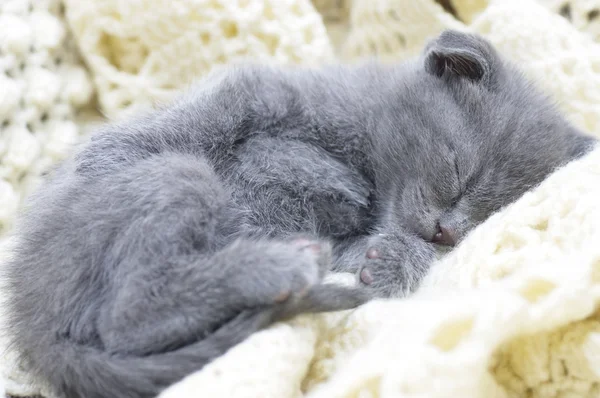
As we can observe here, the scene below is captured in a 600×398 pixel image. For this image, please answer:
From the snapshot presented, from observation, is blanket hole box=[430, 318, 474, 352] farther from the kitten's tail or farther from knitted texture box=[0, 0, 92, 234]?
knitted texture box=[0, 0, 92, 234]

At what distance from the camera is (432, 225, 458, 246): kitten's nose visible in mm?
1126

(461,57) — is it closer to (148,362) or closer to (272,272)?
(272,272)

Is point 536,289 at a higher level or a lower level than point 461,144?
higher

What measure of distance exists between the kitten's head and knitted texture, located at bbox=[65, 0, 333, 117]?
0.47 meters

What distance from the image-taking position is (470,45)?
1.19m

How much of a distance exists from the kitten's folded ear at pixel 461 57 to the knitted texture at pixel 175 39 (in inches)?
17.3

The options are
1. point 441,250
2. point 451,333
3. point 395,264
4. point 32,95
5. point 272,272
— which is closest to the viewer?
point 451,333

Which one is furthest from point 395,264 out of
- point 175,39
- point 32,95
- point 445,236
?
point 32,95

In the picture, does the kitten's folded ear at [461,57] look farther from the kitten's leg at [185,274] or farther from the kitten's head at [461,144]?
the kitten's leg at [185,274]

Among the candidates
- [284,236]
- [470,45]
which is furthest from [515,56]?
[284,236]

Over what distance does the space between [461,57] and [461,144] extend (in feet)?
0.62

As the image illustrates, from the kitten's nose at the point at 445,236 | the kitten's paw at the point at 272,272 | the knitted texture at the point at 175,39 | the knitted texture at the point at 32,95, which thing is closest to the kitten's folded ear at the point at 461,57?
the kitten's nose at the point at 445,236

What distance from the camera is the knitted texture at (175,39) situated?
1.57m

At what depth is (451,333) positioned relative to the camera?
2.23ft
